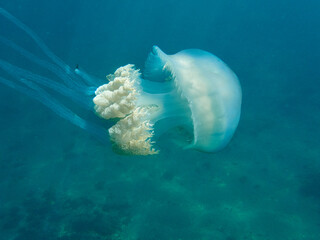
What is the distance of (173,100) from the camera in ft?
13.7

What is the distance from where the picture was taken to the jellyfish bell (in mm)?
3592

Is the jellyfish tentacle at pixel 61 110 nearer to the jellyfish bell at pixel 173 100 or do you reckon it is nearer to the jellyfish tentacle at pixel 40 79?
the jellyfish tentacle at pixel 40 79

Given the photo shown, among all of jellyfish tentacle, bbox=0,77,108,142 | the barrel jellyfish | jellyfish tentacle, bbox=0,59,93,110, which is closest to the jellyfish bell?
the barrel jellyfish

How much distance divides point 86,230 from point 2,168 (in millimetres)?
4566

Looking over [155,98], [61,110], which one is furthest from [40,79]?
[155,98]

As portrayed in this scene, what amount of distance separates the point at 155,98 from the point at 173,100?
0.34m

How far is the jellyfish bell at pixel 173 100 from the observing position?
3.59 m

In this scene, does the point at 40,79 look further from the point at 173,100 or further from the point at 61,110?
the point at 173,100

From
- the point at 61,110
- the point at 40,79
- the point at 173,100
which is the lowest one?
the point at 61,110

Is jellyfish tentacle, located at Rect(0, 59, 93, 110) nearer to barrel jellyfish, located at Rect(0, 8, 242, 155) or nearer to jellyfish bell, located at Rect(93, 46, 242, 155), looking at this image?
barrel jellyfish, located at Rect(0, 8, 242, 155)

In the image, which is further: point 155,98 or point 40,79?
point 155,98

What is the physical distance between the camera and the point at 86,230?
521 centimetres

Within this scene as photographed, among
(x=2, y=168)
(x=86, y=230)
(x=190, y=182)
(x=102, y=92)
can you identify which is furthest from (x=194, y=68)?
(x=2, y=168)

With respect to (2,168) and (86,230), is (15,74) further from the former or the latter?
(2,168)
